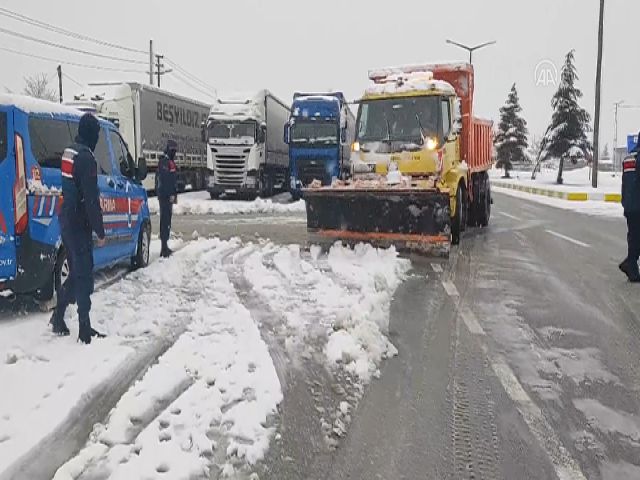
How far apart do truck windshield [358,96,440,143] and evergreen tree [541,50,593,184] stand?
4185 centimetres

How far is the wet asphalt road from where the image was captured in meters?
3.51

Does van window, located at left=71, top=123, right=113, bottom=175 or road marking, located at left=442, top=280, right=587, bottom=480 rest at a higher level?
van window, located at left=71, top=123, right=113, bottom=175

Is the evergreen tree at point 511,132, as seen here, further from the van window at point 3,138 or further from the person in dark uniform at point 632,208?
the van window at point 3,138

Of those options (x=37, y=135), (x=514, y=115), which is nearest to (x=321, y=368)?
(x=37, y=135)

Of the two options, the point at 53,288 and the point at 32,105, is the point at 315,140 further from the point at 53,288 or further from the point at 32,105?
the point at 53,288

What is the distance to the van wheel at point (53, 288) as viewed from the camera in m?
6.50

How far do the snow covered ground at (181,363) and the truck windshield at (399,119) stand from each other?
3.77 meters

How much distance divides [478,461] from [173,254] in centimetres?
815

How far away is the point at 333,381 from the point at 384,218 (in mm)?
6237

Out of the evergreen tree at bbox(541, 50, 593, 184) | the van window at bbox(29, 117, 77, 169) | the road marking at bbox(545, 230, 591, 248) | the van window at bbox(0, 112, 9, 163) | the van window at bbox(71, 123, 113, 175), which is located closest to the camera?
the van window at bbox(0, 112, 9, 163)

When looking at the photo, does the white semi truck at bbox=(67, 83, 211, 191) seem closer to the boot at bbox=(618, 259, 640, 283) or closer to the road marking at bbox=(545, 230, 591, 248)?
the road marking at bbox=(545, 230, 591, 248)

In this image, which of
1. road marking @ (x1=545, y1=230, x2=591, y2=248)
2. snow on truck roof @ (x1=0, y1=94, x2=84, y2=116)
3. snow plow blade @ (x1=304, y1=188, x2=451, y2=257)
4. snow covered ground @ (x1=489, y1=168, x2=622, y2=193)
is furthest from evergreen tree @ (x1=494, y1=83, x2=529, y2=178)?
snow on truck roof @ (x1=0, y1=94, x2=84, y2=116)

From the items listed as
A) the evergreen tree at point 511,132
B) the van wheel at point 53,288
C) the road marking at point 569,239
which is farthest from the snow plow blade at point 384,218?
the evergreen tree at point 511,132

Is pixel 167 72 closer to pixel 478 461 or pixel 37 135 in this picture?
pixel 37 135
